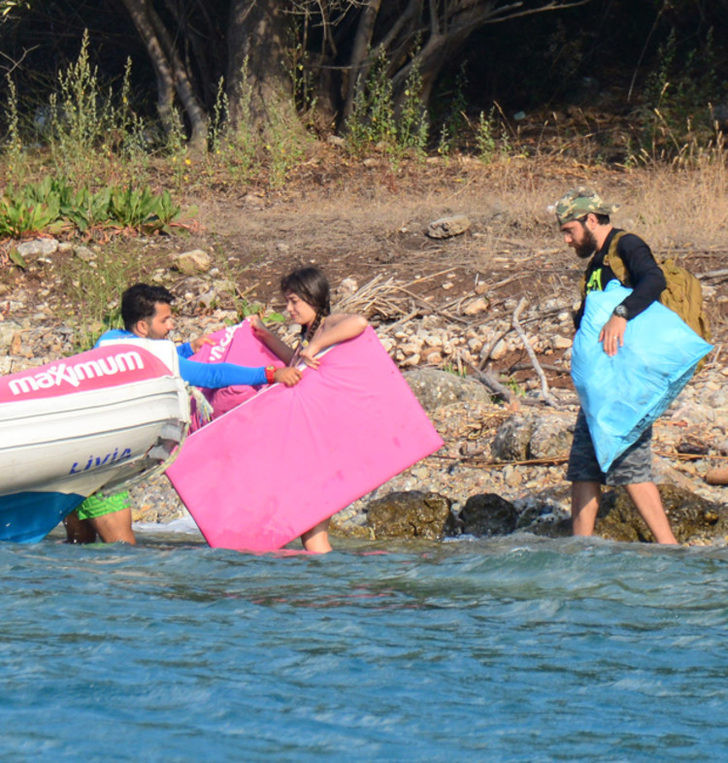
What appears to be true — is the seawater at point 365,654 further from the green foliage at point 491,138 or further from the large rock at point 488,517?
the green foliage at point 491,138

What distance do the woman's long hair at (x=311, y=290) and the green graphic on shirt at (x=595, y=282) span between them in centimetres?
124

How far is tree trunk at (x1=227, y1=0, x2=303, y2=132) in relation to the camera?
48.0ft

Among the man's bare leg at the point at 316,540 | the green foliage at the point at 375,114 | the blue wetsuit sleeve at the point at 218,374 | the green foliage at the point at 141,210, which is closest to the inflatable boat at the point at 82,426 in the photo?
the blue wetsuit sleeve at the point at 218,374

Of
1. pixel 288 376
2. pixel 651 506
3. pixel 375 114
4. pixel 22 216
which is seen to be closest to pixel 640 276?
pixel 651 506

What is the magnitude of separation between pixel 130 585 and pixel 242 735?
5.66ft

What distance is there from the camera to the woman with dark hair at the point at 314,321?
5691 millimetres

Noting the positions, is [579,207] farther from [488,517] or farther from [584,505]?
[488,517]

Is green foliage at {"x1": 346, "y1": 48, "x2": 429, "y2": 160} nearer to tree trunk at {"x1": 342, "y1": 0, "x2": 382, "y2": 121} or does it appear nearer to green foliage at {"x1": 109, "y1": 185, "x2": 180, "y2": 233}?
tree trunk at {"x1": 342, "y1": 0, "x2": 382, "y2": 121}

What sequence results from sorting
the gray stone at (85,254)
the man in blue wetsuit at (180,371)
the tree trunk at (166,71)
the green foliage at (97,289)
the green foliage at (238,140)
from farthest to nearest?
the tree trunk at (166,71)
the green foliage at (238,140)
the gray stone at (85,254)
the green foliage at (97,289)
the man in blue wetsuit at (180,371)

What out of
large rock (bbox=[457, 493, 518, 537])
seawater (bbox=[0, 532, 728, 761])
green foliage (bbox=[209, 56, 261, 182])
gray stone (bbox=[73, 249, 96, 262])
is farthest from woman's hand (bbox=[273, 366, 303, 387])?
green foliage (bbox=[209, 56, 261, 182])

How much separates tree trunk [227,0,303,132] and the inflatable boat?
9.58 m

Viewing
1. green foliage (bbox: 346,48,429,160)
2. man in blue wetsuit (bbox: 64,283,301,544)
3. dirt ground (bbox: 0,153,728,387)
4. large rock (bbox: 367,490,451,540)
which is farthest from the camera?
green foliage (bbox: 346,48,429,160)

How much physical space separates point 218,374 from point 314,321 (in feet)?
1.77

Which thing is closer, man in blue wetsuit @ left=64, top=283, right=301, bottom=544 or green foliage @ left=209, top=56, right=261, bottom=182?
man in blue wetsuit @ left=64, top=283, right=301, bottom=544
